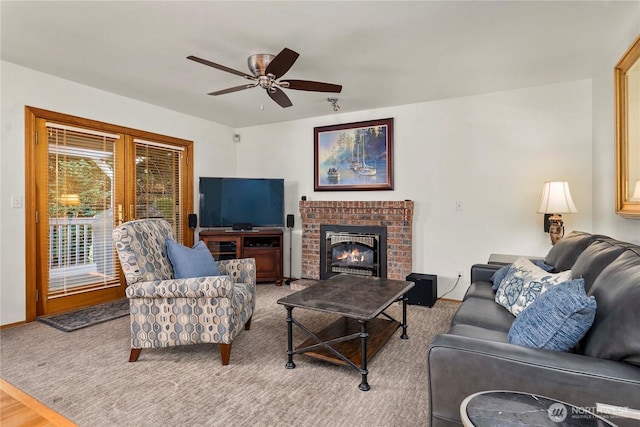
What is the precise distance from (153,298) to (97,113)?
2.61 meters

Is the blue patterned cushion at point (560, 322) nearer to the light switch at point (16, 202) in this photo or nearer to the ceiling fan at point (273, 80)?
the ceiling fan at point (273, 80)

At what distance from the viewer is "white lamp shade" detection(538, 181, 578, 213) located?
309 cm

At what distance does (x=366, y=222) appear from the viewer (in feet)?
14.6

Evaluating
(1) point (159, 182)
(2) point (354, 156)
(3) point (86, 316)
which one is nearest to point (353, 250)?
(2) point (354, 156)

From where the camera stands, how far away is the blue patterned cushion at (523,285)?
1.89 metres

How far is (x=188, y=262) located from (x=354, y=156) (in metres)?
2.79

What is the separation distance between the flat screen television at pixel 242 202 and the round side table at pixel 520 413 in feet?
13.6

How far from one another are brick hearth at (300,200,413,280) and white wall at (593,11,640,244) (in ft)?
5.96

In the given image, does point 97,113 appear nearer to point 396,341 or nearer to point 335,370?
point 335,370

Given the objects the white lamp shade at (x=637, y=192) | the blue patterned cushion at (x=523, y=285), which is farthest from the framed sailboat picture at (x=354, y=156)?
the white lamp shade at (x=637, y=192)

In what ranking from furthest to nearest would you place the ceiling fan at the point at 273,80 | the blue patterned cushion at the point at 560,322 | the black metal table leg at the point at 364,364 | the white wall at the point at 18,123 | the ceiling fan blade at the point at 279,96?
the white wall at the point at 18,123 → the ceiling fan blade at the point at 279,96 → the ceiling fan at the point at 273,80 → the black metal table leg at the point at 364,364 → the blue patterned cushion at the point at 560,322

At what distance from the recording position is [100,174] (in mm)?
3826

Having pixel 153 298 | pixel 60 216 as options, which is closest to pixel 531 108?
pixel 153 298

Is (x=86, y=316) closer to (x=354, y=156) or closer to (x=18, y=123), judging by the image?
(x=18, y=123)
